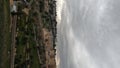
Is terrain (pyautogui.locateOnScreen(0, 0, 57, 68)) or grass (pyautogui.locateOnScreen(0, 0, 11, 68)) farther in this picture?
terrain (pyautogui.locateOnScreen(0, 0, 57, 68))

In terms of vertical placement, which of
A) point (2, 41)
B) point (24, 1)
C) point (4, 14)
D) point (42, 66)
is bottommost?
point (42, 66)

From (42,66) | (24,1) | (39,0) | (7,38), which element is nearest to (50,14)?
(39,0)

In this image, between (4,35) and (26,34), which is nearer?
(4,35)

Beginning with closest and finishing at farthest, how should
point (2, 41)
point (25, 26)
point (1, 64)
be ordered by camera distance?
point (1, 64), point (2, 41), point (25, 26)

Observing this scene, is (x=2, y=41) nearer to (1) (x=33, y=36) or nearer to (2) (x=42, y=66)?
(1) (x=33, y=36)

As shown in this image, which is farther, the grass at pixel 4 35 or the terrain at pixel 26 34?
the terrain at pixel 26 34

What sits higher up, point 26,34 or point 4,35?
point 26,34

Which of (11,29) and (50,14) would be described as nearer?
(11,29)

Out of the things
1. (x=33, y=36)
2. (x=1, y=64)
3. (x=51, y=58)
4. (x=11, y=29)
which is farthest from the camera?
(x=51, y=58)

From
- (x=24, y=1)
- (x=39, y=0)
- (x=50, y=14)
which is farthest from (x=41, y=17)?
(x=24, y=1)

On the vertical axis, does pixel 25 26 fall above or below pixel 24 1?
below
